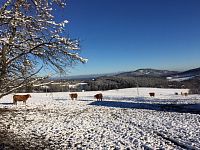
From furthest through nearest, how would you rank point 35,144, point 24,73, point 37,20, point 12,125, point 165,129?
point 12,125, point 165,129, point 24,73, point 35,144, point 37,20

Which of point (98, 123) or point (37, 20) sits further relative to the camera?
point (98, 123)

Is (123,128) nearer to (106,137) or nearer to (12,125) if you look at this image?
(106,137)

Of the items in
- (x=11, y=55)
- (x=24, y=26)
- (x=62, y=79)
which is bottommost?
(x=62, y=79)

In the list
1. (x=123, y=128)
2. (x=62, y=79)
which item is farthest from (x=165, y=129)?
(x=62, y=79)

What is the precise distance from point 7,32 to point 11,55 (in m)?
1.68

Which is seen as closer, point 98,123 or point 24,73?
point 24,73

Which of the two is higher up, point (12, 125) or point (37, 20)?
point (37, 20)

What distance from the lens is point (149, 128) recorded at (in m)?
16.9

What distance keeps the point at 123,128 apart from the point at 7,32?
841 centimetres

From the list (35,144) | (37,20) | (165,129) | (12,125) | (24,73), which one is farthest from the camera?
(12,125)

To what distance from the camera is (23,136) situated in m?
15.2

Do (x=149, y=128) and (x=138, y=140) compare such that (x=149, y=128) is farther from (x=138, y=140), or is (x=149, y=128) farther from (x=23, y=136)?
(x=23, y=136)

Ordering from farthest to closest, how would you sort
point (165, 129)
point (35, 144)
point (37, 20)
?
point (165, 129)
point (35, 144)
point (37, 20)

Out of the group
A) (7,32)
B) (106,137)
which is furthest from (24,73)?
(106,137)
